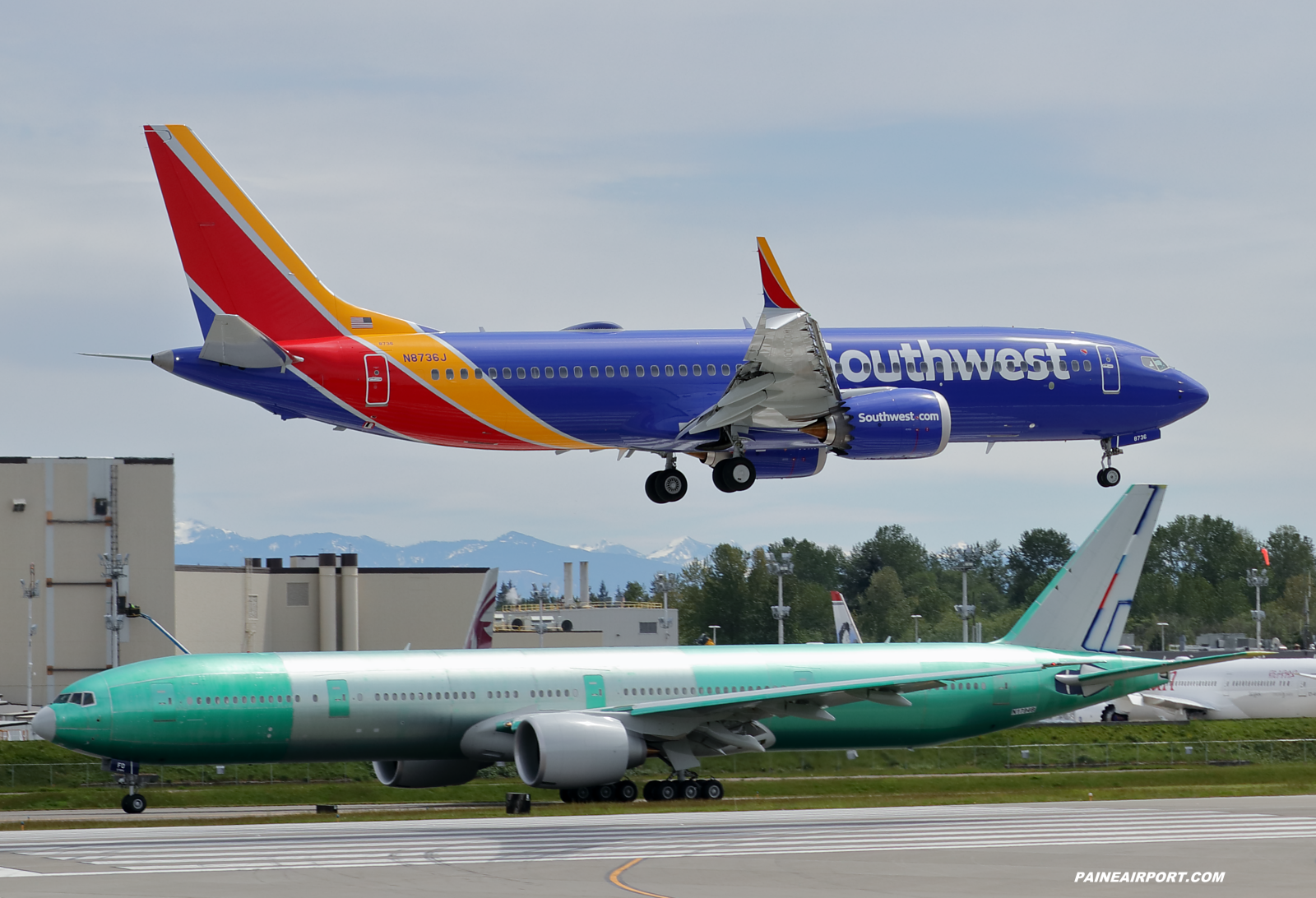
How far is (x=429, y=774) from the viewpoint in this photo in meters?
47.1

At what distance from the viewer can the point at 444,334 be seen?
39.7 m

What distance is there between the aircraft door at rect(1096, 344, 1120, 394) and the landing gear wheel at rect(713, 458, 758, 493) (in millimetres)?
10334

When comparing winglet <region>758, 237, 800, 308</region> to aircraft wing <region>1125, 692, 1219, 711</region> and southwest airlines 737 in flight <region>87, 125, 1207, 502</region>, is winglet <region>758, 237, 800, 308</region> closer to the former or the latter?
southwest airlines 737 in flight <region>87, 125, 1207, 502</region>

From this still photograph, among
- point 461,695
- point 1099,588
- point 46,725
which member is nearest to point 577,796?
point 461,695

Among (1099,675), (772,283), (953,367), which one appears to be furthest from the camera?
(1099,675)

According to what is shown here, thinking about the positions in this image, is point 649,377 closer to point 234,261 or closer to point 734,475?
point 734,475

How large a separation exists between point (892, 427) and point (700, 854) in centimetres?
1260

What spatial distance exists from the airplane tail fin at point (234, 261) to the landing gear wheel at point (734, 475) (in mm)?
8250

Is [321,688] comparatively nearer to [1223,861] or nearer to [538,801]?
[538,801]

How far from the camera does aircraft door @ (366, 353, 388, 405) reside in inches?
1503

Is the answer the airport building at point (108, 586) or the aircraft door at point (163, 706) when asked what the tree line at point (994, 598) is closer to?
the airport building at point (108, 586)

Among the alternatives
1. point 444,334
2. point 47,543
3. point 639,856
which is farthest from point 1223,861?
point 47,543

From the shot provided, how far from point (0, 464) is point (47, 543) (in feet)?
17.3

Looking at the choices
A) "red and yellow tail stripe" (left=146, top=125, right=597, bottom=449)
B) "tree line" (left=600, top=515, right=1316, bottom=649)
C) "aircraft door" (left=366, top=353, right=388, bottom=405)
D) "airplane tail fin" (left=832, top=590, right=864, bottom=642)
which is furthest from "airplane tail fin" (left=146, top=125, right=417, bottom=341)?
"tree line" (left=600, top=515, right=1316, bottom=649)
